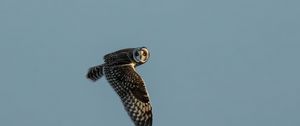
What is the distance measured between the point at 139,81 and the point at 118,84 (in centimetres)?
57

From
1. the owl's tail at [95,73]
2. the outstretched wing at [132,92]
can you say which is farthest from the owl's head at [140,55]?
the owl's tail at [95,73]

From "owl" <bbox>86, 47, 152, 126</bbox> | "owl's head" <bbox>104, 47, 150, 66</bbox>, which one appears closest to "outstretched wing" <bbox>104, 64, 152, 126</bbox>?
"owl" <bbox>86, 47, 152, 126</bbox>

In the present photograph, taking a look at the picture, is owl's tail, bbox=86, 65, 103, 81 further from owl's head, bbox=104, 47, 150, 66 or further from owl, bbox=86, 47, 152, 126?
owl's head, bbox=104, 47, 150, 66

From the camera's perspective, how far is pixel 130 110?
146ft

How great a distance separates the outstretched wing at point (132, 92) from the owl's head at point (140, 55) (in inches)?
23.4

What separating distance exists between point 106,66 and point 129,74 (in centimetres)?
103

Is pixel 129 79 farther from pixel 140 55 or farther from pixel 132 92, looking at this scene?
pixel 140 55

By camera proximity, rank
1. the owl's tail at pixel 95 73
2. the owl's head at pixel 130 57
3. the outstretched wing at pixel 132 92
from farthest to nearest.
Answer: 1. the owl's tail at pixel 95 73
2. the owl's head at pixel 130 57
3. the outstretched wing at pixel 132 92

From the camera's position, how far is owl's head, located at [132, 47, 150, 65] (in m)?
46.3

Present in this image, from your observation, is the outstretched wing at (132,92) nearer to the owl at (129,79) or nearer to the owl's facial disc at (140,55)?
the owl at (129,79)

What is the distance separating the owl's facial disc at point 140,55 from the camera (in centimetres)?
4634

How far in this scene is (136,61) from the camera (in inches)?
1822

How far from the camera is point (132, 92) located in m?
44.9

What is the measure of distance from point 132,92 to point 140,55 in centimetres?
174
